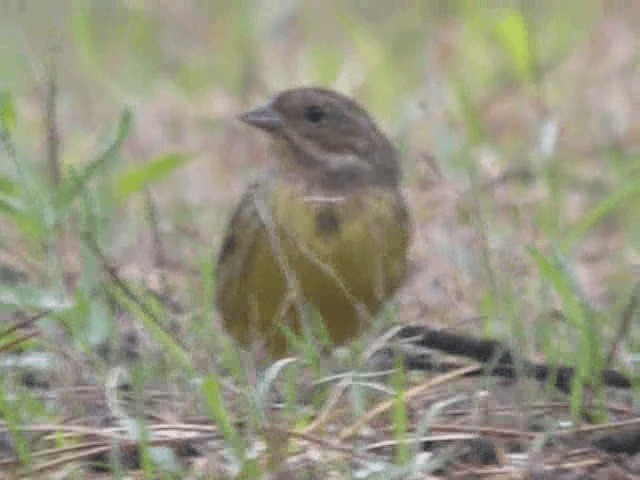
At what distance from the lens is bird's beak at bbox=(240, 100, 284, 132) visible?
596cm

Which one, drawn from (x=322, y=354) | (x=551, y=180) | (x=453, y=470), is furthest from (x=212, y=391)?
(x=551, y=180)

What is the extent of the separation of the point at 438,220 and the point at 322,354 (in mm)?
2163

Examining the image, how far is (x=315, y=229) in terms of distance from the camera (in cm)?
558

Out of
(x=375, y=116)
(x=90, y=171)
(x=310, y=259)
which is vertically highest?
(x=375, y=116)

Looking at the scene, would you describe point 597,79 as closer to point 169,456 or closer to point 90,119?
point 90,119

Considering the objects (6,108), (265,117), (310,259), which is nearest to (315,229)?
(310,259)

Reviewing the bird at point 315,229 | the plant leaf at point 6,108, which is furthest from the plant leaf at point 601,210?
the plant leaf at point 6,108

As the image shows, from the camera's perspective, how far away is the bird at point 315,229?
548 centimetres

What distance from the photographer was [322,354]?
16.9 ft

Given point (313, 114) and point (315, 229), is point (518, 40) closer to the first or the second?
point (313, 114)

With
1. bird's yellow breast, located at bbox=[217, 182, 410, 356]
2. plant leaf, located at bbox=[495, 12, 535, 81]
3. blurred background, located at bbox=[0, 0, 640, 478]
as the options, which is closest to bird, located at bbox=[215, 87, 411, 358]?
bird's yellow breast, located at bbox=[217, 182, 410, 356]

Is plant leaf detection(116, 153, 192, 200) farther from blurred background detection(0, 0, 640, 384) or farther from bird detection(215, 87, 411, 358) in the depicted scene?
bird detection(215, 87, 411, 358)

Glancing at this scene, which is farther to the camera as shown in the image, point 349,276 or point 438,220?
point 438,220

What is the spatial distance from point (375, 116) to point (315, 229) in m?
2.78
